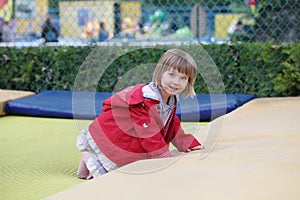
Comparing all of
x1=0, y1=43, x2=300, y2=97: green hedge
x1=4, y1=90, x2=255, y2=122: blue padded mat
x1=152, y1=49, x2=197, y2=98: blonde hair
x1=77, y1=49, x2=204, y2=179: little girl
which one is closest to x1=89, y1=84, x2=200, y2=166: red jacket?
x1=77, y1=49, x2=204, y2=179: little girl

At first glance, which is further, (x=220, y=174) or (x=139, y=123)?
(x=139, y=123)

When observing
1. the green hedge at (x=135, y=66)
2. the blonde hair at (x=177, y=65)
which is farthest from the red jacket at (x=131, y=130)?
the green hedge at (x=135, y=66)

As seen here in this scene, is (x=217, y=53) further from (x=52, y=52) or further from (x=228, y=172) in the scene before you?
(x=228, y=172)

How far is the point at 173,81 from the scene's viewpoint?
2.29 metres

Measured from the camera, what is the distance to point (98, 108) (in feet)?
12.7

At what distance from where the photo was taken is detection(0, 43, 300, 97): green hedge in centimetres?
448

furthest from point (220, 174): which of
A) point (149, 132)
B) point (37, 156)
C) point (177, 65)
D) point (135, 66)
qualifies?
point (135, 66)

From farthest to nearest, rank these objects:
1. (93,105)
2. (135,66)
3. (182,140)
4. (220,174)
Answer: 1. (135,66)
2. (93,105)
3. (182,140)
4. (220,174)

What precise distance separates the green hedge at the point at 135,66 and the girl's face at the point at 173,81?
169 cm

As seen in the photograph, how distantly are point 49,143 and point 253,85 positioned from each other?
222cm

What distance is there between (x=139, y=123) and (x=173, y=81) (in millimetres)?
236

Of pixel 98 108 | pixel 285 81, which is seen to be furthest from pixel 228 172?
pixel 285 81

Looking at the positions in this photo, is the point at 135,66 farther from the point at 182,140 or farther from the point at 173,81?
the point at 173,81

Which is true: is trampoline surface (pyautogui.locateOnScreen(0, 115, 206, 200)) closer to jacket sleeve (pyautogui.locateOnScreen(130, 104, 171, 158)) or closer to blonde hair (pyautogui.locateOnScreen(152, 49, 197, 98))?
jacket sleeve (pyautogui.locateOnScreen(130, 104, 171, 158))
